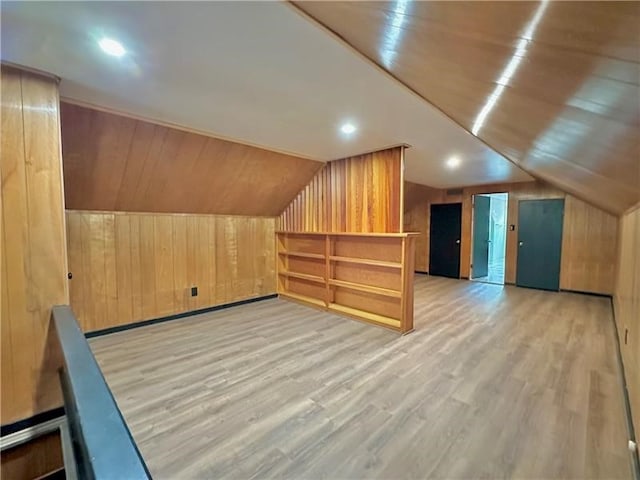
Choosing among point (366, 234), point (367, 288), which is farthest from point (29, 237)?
point (367, 288)

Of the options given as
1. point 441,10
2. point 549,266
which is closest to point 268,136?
point 441,10

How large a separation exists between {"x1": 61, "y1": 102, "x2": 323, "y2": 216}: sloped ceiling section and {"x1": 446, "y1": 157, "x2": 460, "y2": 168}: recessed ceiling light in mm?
1961

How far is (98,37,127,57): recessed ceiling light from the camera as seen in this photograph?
5.24 ft

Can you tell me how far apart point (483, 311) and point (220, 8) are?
4.86 metres

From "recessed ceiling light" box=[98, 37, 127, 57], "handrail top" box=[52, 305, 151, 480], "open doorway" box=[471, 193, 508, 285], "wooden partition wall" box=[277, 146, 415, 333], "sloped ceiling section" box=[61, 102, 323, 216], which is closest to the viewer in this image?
"handrail top" box=[52, 305, 151, 480]

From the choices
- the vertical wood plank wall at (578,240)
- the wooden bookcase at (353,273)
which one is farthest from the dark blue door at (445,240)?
the wooden bookcase at (353,273)

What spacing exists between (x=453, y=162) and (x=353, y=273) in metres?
2.24

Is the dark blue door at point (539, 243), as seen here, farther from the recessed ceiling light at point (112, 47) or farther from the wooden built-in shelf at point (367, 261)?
the recessed ceiling light at point (112, 47)

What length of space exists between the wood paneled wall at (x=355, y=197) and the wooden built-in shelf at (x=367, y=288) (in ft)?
2.48

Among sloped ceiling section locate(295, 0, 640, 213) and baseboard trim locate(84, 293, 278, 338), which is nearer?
sloped ceiling section locate(295, 0, 640, 213)

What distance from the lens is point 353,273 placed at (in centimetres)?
439

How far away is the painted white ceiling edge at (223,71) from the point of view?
1379mm

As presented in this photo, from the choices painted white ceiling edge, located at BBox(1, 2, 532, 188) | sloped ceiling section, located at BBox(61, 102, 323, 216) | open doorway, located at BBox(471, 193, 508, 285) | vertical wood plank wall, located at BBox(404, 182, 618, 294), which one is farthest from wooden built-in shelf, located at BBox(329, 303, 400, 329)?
open doorway, located at BBox(471, 193, 508, 285)

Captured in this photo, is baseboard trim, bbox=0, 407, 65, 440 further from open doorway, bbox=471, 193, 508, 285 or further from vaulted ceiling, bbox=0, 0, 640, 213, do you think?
open doorway, bbox=471, 193, 508, 285
